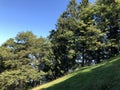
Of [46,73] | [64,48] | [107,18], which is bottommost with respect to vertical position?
[46,73]

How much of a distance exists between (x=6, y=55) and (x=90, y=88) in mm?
32498

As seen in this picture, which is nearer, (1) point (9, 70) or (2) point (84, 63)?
(1) point (9, 70)

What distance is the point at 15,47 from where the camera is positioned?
1802 inches

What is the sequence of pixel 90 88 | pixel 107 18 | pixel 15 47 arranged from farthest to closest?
pixel 15 47 < pixel 107 18 < pixel 90 88

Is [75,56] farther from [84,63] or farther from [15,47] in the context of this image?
[15,47]

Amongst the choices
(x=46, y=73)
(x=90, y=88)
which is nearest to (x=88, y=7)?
(x=46, y=73)

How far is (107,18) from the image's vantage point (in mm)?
43000

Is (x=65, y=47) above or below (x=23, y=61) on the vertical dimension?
above

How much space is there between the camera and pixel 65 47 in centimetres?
4788

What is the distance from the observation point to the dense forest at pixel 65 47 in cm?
4216

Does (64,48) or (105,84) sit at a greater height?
(64,48)

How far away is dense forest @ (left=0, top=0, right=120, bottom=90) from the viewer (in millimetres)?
42156

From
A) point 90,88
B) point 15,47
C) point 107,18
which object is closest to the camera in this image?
point 90,88

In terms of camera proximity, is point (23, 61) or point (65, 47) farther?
point (65, 47)
